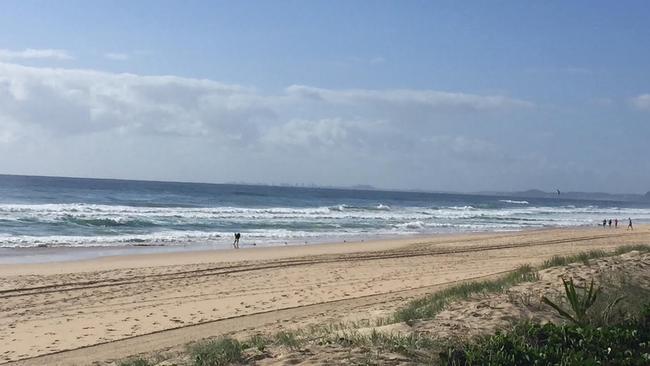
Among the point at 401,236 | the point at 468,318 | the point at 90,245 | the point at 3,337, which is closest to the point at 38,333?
the point at 3,337

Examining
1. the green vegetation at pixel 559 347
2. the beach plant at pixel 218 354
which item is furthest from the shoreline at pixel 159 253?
the green vegetation at pixel 559 347

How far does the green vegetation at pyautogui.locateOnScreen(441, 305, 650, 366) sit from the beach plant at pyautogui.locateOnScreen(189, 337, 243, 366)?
5.85 ft

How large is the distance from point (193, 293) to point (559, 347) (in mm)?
8754

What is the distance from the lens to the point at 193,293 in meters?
12.8

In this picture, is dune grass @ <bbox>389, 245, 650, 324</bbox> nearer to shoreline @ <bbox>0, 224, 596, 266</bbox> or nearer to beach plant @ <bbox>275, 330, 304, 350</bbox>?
beach plant @ <bbox>275, 330, 304, 350</bbox>

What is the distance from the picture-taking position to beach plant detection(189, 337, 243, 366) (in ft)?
17.5

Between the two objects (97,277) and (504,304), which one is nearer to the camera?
(504,304)

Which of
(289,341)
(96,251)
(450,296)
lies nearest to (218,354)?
(289,341)

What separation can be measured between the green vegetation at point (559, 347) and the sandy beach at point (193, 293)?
12.2 feet

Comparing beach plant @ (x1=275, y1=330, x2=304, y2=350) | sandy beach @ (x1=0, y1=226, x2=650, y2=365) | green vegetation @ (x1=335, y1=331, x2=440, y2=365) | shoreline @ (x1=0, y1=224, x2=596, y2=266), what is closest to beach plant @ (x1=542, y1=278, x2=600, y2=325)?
green vegetation @ (x1=335, y1=331, x2=440, y2=365)

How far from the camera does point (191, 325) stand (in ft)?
32.3

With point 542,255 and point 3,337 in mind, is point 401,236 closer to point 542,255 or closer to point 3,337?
point 542,255

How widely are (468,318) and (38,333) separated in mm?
6229

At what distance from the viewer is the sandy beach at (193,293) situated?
896 centimetres
